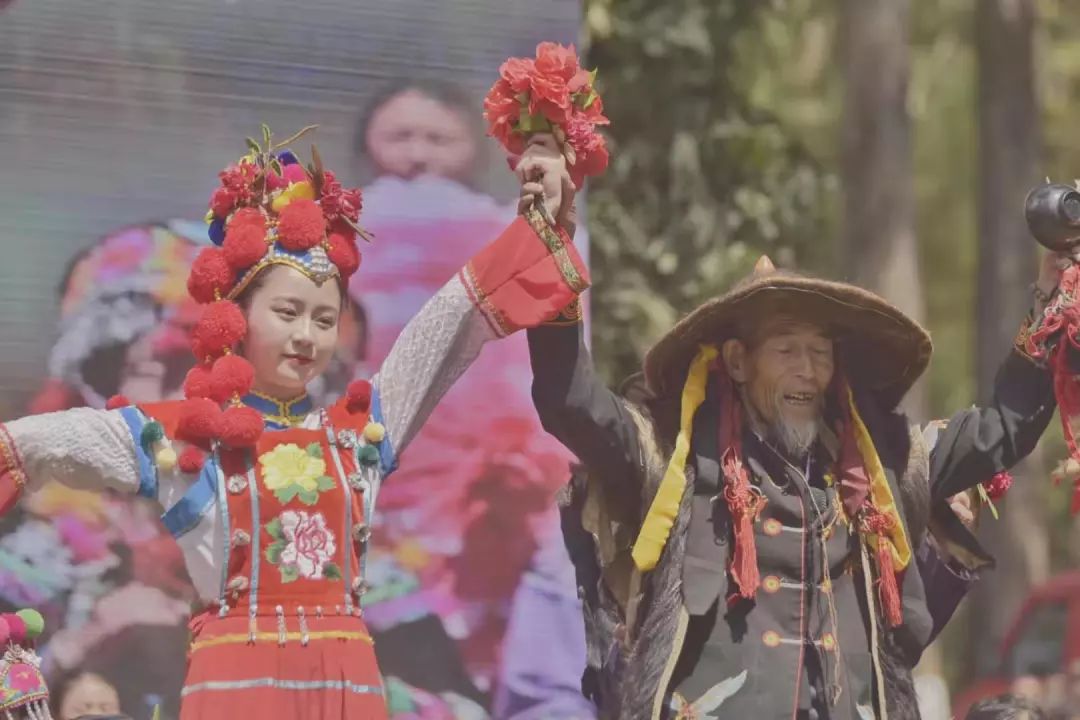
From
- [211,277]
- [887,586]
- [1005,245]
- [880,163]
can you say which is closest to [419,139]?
[211,277]

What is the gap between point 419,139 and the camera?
596 cm

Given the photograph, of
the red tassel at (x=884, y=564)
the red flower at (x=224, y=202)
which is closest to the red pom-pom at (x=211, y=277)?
the red flower at (x=224, y=202)

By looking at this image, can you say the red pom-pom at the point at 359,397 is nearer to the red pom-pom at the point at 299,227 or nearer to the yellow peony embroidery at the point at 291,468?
the yellow peony embroidery at the point at 291,468

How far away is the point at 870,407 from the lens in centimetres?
494

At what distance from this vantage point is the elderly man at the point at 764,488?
4582 mm

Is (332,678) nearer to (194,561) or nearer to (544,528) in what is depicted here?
(194,561)

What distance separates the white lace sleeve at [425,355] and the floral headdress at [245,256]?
214mm

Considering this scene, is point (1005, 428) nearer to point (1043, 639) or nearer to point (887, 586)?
point (887, 586)

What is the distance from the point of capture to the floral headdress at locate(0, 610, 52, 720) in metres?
4.51

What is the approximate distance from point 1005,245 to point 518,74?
20.8 feet

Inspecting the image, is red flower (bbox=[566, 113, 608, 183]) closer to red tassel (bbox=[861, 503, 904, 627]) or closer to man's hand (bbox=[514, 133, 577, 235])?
man's hand (bbox=[514, 133, 577, 235])

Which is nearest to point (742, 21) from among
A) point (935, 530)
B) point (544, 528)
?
point (544, 528)

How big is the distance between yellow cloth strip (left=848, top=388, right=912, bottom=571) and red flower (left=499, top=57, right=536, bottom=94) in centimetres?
122

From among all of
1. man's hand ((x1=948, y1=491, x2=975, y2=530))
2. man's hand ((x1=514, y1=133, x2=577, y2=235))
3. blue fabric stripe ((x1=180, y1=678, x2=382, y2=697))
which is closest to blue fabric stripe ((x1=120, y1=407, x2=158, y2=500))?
blue fabric stripe ((x1=180, y1=678, x2=382, y2=697))
